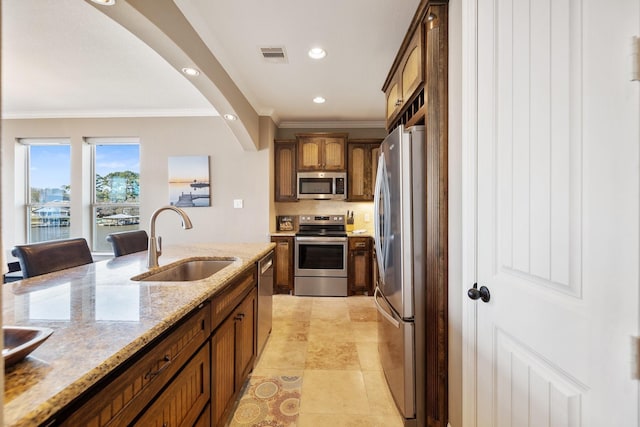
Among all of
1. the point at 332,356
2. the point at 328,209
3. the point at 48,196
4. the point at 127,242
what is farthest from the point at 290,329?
the point at 48,196

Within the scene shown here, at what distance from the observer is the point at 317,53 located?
2.51 m

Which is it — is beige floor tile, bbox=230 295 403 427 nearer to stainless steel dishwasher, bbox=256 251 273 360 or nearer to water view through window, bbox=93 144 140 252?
stainless steel dishwasher, bbox=256 251 273 360

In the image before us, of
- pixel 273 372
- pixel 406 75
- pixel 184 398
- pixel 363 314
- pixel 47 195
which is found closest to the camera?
pixel 184 398

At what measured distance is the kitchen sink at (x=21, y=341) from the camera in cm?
74

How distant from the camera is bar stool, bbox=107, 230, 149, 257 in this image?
2.45 m

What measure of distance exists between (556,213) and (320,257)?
10.4 ft

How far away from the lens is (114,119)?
4.04 m

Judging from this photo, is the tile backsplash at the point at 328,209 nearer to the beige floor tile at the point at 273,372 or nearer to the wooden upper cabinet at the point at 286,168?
the wooden upper cabinet at the point at 286,168

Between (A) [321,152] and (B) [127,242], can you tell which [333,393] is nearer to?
(B) [127,242]

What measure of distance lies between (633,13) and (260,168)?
11.9 ft

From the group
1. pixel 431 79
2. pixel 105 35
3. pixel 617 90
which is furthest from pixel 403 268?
pixel 105 35

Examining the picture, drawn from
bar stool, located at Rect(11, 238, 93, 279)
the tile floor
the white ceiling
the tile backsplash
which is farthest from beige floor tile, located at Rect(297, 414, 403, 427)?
the tile backsplash

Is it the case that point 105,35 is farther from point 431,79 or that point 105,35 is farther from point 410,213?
point 410,213

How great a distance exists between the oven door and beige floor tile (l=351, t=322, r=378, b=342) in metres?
0.96
